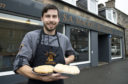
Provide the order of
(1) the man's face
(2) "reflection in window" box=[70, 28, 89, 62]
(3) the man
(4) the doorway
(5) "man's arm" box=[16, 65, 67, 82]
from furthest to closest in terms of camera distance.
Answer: (4) the doorway, (2) "reflection in window" box=[70, 28, 89, 62], (1) the man's face, (3) the man, (5) "man's arm" box=[16, 65, 67, 82]

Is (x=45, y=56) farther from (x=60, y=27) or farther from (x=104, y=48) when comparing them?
(x=104, y=48)

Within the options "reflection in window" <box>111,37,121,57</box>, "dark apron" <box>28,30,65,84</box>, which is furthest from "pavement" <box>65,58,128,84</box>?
"reflection in window" <box>111,37,121,57</box>

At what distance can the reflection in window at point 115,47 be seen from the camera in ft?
35.4

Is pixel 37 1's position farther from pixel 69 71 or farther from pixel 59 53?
pixel 69 71

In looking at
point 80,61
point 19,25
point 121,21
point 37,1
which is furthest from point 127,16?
point 19,25

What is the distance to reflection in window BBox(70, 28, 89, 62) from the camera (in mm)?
6328

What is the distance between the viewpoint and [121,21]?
48.9ft

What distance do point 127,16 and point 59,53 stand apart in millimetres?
17921

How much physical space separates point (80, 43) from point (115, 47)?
7.11 m

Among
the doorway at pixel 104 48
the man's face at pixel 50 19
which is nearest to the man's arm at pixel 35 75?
Result: the man's face at pixel 50 19

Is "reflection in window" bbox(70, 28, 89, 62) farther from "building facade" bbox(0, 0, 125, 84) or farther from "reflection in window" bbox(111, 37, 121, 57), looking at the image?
"reflection in window" bbox(111, 37, 121, 57)

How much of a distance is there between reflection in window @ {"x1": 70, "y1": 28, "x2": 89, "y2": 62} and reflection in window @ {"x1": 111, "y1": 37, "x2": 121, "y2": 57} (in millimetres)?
5372

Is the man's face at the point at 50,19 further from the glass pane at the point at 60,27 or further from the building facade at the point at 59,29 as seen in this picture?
the glass pane at the point at 60,27

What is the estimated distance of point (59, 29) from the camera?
17.9 feet
